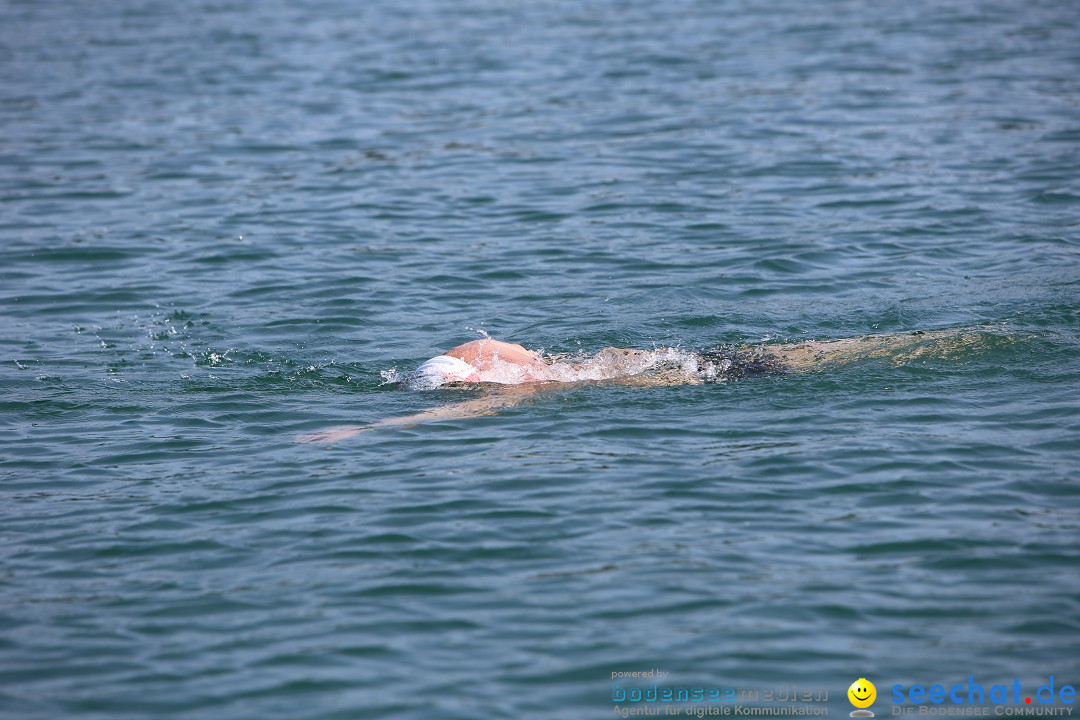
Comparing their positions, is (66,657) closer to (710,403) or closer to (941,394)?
(710,403)

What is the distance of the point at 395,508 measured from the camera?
7.65 metres

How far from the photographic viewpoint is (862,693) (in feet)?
18.5

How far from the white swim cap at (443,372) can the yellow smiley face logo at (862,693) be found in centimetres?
457

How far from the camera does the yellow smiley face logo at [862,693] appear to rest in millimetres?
5594

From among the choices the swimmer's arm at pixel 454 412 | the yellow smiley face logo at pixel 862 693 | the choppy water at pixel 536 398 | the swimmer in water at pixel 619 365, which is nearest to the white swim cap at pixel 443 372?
the swimmer in water at pixel 619 365

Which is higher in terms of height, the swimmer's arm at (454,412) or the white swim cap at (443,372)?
the white swim cap at (443,372)

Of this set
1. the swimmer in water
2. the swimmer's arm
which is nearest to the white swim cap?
the swimmer in water

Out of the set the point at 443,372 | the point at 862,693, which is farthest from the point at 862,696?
the point at 443,372

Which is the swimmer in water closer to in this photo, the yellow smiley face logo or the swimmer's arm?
the swimmer's arm

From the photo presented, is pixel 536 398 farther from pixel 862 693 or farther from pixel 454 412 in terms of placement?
pixel 862 693

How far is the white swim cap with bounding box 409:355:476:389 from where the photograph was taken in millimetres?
9453

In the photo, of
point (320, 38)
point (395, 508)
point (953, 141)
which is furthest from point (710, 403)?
point (320, 38)

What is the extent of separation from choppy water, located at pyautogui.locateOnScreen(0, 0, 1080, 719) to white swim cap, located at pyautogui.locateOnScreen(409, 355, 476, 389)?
0.12 metres

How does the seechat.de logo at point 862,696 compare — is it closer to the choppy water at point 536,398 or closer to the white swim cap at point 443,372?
the choppy water at point 536,398
